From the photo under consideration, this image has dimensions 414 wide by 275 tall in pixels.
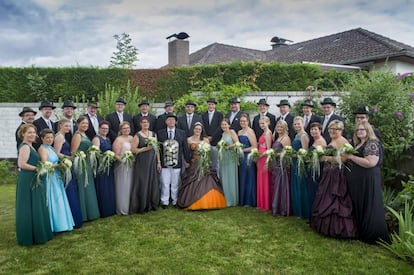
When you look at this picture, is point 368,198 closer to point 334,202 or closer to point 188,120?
point 334,202

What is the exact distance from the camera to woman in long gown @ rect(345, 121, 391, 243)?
481 centimetres

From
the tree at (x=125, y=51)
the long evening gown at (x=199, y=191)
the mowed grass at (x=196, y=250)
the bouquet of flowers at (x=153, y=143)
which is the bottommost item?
the mowed grass at (x=196, y=250)

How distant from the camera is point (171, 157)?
22.9ft

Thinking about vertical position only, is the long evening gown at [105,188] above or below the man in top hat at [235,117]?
below

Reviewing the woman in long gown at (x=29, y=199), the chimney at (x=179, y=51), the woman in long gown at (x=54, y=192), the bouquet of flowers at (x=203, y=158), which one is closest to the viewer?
the woman in long gown at (x=29, y=199)

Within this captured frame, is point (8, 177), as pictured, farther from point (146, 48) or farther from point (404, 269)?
point (404, 269)

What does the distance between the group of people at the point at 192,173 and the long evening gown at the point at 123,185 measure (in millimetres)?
18

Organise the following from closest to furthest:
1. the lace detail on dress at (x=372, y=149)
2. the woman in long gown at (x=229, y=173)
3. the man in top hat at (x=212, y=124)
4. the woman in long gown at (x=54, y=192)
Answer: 1. the lace detail on dress at (x=372, y=149)
2. the woman in long gown at (x=54, y=192)
3. the woman in long gown at (x=229, y=173)
4. the man in top hat at (x=212, y=124)

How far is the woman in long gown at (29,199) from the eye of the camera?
4934 millimetres

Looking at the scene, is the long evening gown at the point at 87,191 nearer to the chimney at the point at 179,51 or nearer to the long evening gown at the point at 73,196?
the long evening gown at the point at 73,196

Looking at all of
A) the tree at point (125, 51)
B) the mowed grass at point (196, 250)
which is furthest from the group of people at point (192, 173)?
the tree at point (125, 51)

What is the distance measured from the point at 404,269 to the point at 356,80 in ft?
14.6

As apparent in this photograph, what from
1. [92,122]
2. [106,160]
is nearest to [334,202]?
[106,160]

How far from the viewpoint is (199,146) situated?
273 inches
